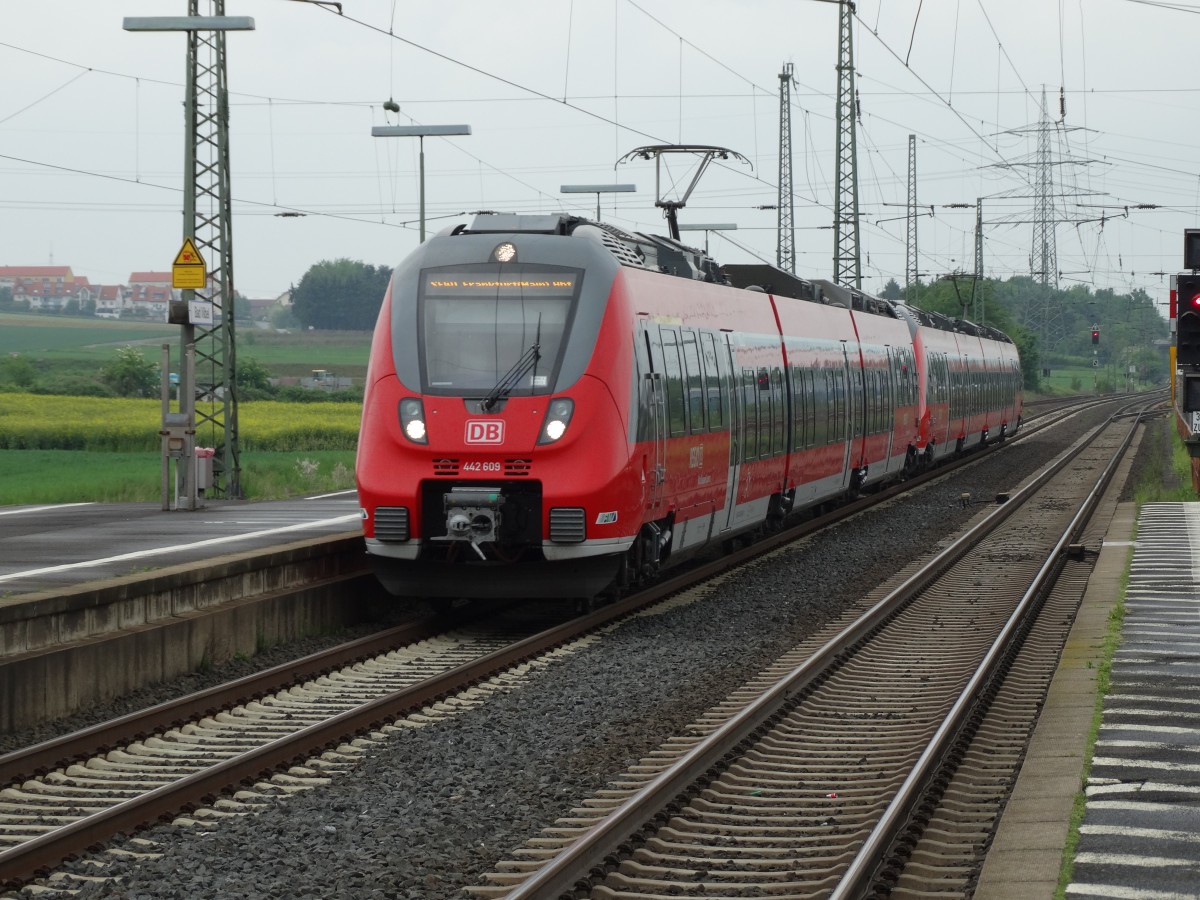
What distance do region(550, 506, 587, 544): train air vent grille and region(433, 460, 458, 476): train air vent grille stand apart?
90 centimetres

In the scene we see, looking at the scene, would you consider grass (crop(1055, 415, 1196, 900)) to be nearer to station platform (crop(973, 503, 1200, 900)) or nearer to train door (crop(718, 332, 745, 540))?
station platform (crop(973, 503, 1200, 900))

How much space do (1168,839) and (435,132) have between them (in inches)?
1014

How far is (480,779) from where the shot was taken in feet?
30.2

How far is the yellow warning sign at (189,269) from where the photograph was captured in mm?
22078

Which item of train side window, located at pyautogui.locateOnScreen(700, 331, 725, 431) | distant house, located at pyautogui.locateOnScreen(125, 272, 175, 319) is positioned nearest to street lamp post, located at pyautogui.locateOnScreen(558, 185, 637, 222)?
train side window, located at pyautogui.locateOnScreen(700, 331, 725, 431)

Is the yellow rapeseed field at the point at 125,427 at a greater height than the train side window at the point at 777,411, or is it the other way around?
the train side window at the point at 777,411

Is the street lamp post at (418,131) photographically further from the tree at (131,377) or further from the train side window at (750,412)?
the tree at (131,377)

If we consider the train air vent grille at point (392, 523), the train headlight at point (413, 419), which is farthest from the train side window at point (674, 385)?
the train air vent grille at point (392, 523)

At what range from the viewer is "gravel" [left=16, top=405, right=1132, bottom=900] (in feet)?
24.0

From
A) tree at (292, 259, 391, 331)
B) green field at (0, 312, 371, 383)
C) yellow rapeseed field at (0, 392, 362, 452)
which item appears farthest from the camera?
tree at (292, 259, 391, 331)

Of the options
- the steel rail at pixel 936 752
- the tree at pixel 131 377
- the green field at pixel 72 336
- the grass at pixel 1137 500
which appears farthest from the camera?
the green field at pixel 72 336

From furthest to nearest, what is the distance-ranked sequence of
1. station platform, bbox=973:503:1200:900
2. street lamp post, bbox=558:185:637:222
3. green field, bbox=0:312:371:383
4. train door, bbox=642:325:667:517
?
1. green field, bbox=0:312:371:383
2. street lamp post, bbox=558:185:637:222
3. train door, bbox=642:325:667:517
4. station platform, bbox=973:503:1200:900

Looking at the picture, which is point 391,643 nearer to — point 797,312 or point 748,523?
point 748,523

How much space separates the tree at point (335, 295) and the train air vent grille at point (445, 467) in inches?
4850
